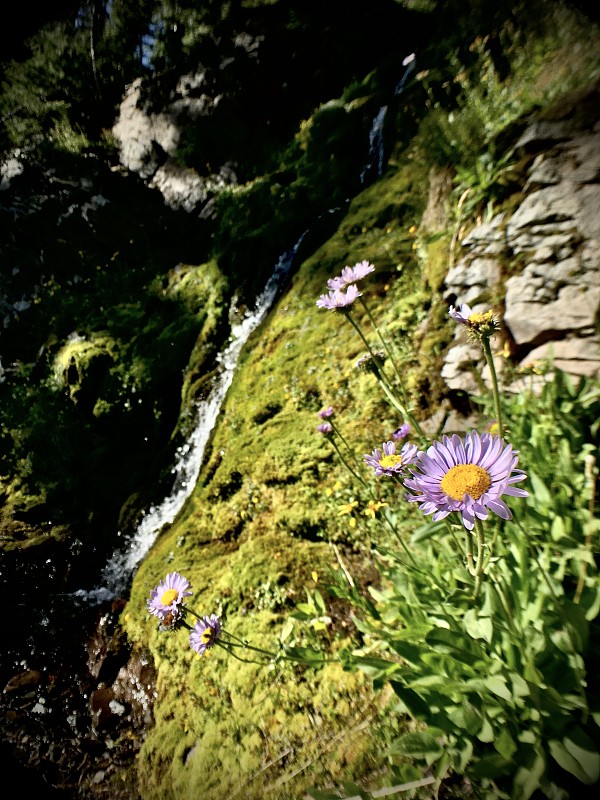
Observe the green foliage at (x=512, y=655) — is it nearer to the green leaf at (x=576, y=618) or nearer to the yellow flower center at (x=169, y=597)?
the green leaf at (x=576, y=618)

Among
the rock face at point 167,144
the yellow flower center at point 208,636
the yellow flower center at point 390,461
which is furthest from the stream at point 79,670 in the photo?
the rock face at point 167,144

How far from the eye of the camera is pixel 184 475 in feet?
13.8

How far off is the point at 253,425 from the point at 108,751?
7.82 ft

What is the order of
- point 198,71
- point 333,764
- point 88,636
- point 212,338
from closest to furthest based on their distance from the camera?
point 333,764, point 88,636, point 212,338, point 198,71

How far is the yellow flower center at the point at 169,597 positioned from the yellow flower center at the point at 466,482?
1.09 meters

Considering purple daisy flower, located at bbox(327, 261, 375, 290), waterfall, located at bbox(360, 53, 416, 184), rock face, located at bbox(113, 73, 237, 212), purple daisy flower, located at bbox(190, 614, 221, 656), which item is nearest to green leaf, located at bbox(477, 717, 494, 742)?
purple daisy flower, located at bbox(190, 614, 221, 656)

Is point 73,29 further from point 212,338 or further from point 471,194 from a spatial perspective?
point 471,194

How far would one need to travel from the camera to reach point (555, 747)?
92 centimetres

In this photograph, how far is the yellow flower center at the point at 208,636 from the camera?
1.36 metres

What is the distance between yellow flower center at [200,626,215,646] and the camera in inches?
53.7

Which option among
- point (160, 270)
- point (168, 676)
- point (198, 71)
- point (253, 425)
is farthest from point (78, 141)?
point (168, 676)

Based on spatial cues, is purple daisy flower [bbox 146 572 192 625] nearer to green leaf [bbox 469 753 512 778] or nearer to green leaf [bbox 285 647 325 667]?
green leaf [bbox 285 647 325 667]

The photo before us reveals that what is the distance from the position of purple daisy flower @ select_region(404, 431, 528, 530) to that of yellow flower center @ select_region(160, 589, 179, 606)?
3.38 ft

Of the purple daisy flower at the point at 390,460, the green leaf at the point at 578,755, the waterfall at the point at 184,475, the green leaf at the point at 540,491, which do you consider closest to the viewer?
the green leaf at the point at 578,755
